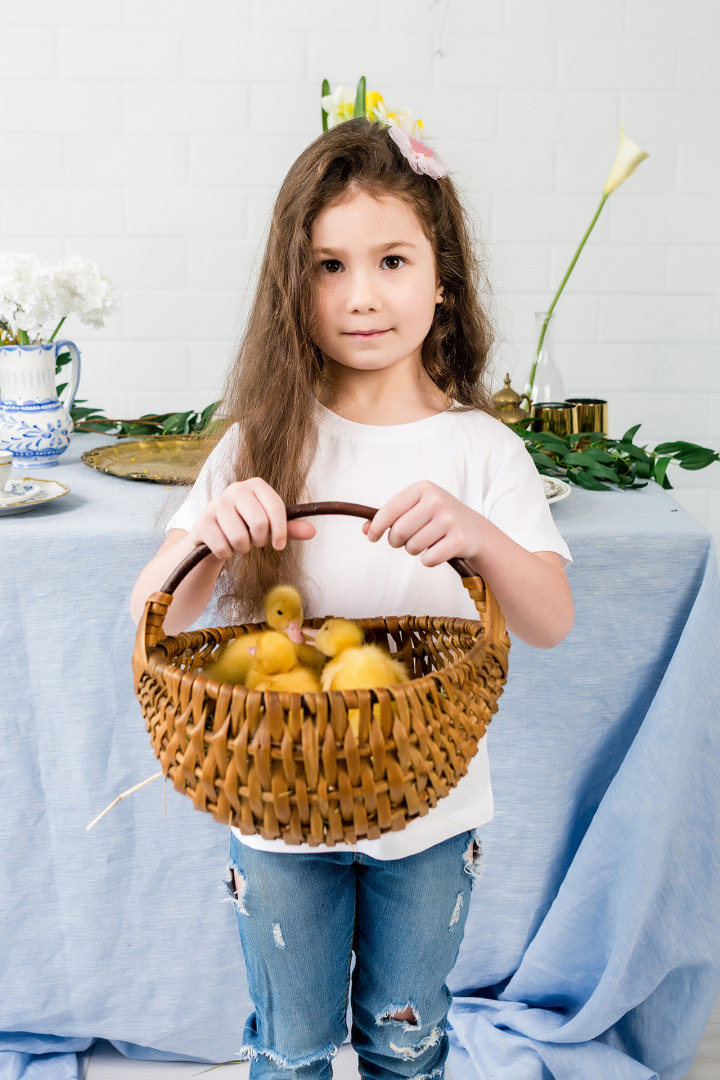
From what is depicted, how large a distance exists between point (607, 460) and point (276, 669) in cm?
85

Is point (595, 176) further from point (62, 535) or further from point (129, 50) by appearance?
point (62, 535)

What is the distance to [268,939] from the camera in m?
0.83

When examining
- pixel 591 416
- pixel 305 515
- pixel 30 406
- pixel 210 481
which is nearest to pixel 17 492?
pixel 30 406

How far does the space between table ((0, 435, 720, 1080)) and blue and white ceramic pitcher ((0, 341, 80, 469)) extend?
192 millimetres

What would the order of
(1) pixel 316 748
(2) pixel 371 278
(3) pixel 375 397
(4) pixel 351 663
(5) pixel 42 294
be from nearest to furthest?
(1) pixel 316 748 → (4) pixel 351 663 → (2) pixel 371 278 → (3) pixel 375 397 → (5) pixel 42 294

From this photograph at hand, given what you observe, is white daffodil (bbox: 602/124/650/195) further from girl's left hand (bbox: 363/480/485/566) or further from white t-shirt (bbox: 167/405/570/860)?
girl's left hand (bbox: 363/480/485/566)

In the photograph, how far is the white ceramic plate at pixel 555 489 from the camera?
1182mm

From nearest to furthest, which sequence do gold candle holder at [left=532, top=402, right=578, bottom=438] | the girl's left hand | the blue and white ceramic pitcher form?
the girl's left hand, the blue and white ceramic pitcher, gold candle holder at [left=532, top=402, right=578, bottom=438]

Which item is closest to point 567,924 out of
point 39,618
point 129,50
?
point 39,618

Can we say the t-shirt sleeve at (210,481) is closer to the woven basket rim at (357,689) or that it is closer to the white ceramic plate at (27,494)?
the woven basket rim at (357,689)

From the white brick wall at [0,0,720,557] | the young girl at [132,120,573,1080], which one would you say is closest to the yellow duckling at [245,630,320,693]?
the young girl at [132,120,573,1080]

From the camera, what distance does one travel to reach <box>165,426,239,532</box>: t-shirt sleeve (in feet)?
2.83

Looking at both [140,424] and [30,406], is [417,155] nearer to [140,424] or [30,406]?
[30,406]

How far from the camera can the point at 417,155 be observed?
85 centimetres
